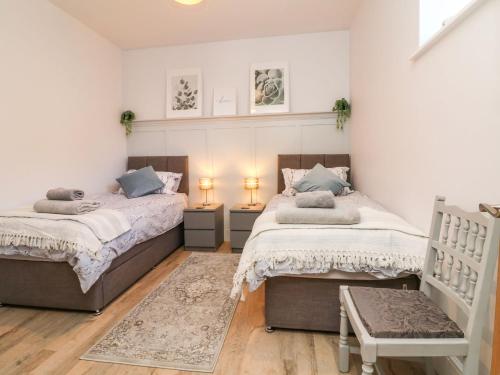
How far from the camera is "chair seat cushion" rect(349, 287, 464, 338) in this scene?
112 centimetres

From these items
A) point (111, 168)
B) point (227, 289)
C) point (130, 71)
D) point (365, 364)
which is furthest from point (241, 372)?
point (130, 71)

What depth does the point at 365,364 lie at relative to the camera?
1123 mm

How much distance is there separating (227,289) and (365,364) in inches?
62.0

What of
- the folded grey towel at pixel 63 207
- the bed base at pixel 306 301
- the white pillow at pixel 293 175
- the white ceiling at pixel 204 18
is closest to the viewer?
the bed base at pixel 306 301

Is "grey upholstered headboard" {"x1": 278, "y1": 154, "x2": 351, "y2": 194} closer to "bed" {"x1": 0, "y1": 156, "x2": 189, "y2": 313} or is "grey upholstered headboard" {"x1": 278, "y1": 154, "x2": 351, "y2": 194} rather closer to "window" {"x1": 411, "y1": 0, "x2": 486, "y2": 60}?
"bed" {"x1": 0, "y1": 156, "x2": 189, "y2": 313}

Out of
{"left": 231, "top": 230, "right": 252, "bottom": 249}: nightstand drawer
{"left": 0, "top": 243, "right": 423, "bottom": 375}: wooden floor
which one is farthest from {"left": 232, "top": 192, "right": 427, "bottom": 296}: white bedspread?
{"left": 231, "top": 230, "right": 252, "bottom": 249}: nightstand drawer

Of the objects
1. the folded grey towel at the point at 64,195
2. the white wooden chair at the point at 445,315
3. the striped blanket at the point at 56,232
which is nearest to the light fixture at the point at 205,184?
the folded grey towel at the point at 64,195

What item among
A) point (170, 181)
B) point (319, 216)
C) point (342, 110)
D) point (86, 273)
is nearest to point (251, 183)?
point (170, 181)

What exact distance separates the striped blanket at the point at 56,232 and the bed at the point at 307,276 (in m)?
1.09

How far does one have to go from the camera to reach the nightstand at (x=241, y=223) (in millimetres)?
3514

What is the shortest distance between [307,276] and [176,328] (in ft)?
3.10

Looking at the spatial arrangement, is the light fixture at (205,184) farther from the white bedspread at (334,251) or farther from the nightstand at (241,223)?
the white bedspread at (334,251)

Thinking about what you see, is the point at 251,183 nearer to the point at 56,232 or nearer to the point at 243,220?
the point at 243,220

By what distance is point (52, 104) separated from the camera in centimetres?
305
